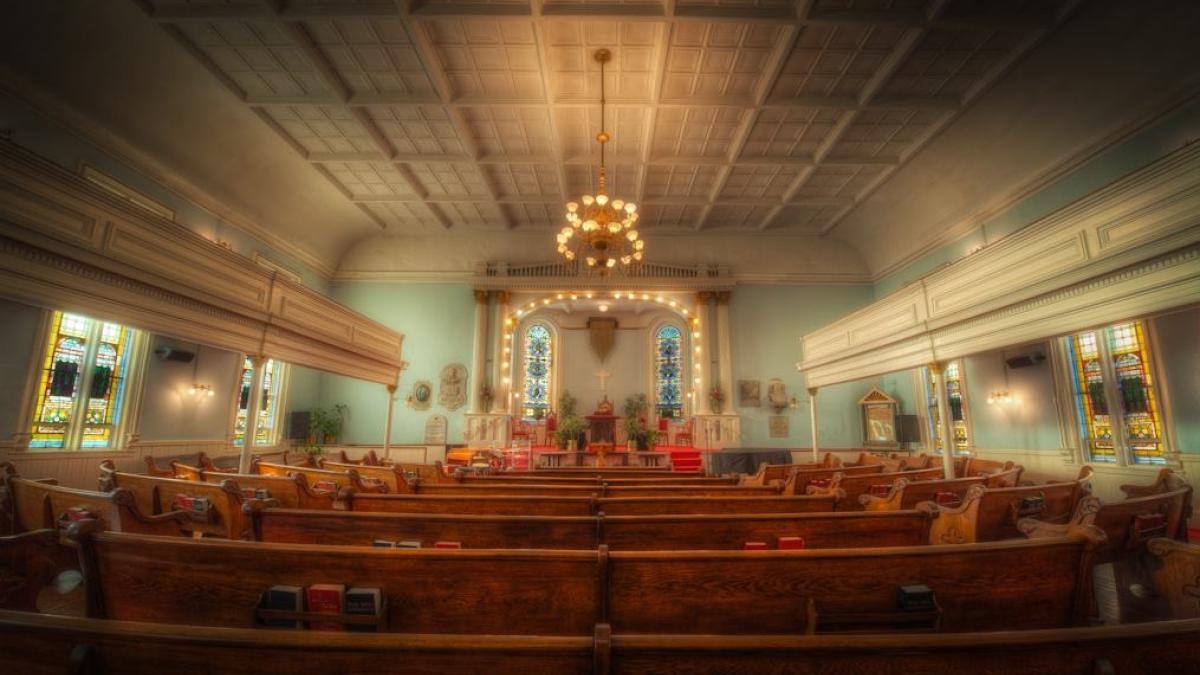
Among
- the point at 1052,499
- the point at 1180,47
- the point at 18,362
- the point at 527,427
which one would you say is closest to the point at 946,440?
the point at 1052,499

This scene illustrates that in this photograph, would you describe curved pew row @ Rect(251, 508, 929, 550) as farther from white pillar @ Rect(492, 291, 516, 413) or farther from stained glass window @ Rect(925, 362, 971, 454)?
white pillar @ Rect(492, 291, 516, 413)

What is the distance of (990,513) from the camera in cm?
381

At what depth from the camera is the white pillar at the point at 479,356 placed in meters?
12.6

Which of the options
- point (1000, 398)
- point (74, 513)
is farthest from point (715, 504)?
point (1000, 398)

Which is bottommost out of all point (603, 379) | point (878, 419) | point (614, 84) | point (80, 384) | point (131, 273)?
point (878, 419)

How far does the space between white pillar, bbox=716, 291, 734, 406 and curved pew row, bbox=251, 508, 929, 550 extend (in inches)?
389

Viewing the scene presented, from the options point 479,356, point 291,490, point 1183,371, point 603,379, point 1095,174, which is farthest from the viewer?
point 603,379

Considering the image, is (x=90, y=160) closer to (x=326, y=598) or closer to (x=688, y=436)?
(x=326, y=598)

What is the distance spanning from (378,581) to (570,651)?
3.61 ft

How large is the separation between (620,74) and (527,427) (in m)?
9.97

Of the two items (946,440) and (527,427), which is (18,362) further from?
(946,440)

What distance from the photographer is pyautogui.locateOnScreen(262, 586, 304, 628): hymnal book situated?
194 centimetres

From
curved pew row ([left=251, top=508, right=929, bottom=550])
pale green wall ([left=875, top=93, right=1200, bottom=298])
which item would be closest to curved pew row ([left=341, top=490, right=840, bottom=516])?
curved pew row ([left=251, top=508, right=929, bottom=550])

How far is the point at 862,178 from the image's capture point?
1091cm
